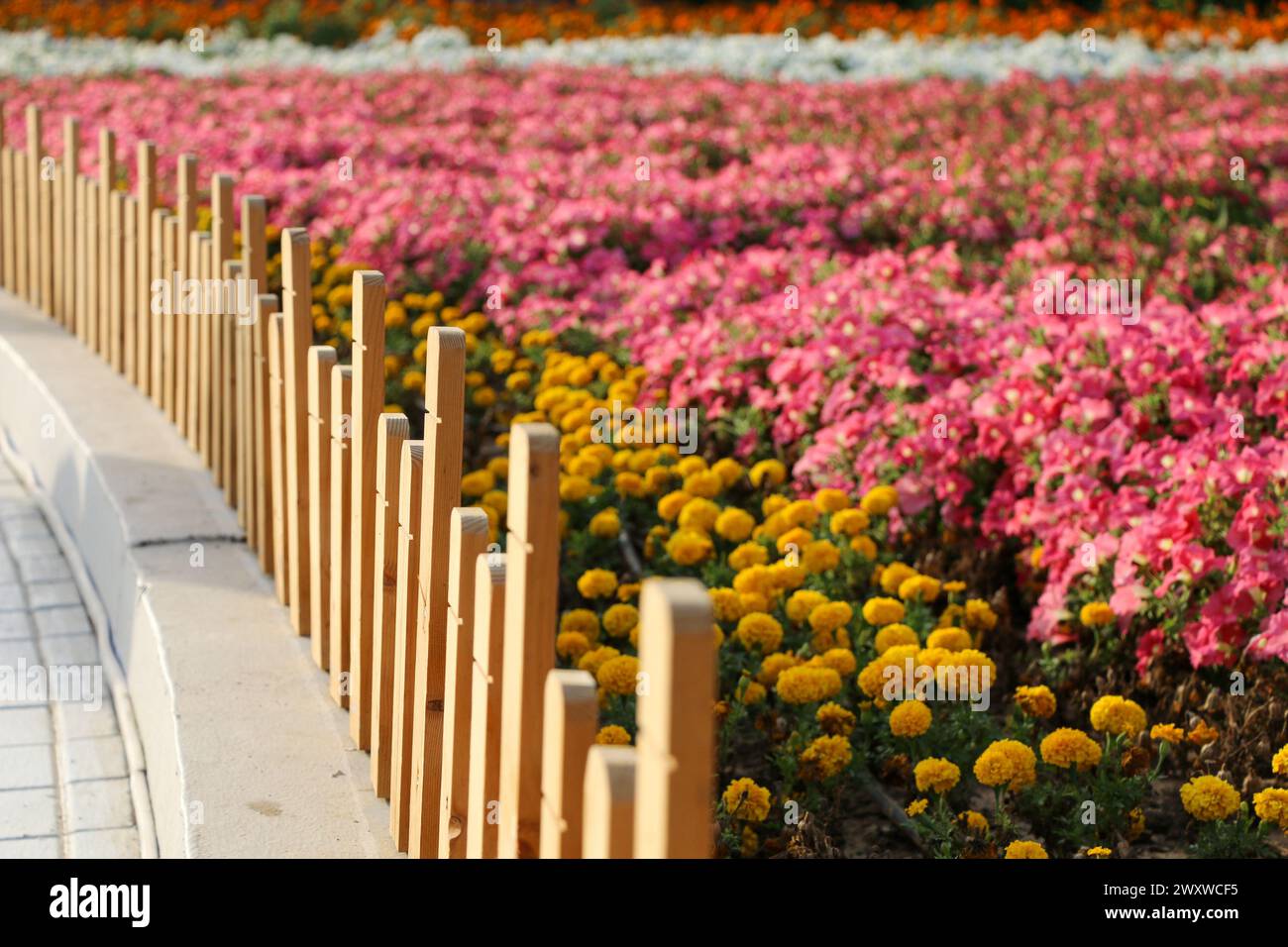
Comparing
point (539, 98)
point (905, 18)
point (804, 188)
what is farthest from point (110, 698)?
point (905, 18)

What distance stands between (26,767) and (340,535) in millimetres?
996

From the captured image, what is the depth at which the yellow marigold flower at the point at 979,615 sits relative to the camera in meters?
3.53

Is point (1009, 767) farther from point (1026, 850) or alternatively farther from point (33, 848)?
point (33, 848)

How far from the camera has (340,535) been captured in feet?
11.0

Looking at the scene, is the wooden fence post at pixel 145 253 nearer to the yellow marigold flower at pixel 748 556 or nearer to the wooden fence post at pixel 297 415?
the wooden fence post at pixel 297 415

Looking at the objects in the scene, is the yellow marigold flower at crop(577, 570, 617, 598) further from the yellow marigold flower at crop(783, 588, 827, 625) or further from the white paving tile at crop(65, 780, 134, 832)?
the white paving tile at crop(65, 780, 134, 832)

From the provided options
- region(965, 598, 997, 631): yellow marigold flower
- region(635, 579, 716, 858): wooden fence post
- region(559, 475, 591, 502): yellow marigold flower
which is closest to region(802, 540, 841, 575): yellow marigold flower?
region(965, 598, 997, 631): yellow marigold flower

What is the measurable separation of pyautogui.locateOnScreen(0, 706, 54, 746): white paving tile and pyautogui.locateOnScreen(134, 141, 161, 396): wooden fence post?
155 cm

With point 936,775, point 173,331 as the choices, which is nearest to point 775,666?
point 936,775

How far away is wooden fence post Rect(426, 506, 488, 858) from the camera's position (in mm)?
2342

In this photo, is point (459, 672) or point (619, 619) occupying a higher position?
point (459, 672)

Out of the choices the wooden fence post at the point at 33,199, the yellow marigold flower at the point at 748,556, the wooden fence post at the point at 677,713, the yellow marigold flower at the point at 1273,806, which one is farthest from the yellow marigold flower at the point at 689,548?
the wooden fence post at the point at 33,199
